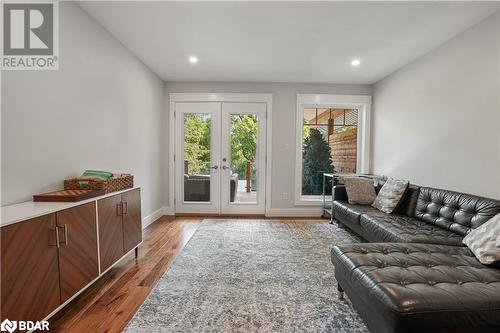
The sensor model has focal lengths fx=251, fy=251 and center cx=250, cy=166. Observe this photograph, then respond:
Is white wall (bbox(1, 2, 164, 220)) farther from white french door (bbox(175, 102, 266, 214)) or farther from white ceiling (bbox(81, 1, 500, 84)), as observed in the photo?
white french door (bbox(175, 102, 266, 214))

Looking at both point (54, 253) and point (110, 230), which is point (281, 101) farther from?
point (54, 253)

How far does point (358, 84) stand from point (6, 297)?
16.7ft

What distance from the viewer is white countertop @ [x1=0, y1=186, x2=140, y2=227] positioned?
134 cm

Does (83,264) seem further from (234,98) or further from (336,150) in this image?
(336,150)

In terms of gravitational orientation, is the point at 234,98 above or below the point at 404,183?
above

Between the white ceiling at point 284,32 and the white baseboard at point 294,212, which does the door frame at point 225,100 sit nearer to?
the white baseboard at point 294,212

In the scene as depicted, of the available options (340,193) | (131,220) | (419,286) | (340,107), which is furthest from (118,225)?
(340,107)

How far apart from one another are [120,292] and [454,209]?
10.1ft

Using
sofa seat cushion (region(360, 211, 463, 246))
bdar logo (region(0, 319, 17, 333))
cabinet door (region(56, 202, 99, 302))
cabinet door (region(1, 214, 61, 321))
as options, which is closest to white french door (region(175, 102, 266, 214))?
sofa seat cushion (region(360, 211, 463, 246))

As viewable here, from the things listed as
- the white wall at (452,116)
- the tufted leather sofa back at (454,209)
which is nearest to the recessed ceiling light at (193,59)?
the white wall at (452,116)

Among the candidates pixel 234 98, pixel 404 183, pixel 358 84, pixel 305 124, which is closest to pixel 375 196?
pixel 404 183

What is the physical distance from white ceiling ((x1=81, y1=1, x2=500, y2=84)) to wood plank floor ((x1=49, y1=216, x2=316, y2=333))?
2.46 m

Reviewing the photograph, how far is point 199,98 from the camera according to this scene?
4.50 metres

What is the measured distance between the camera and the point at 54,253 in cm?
156
